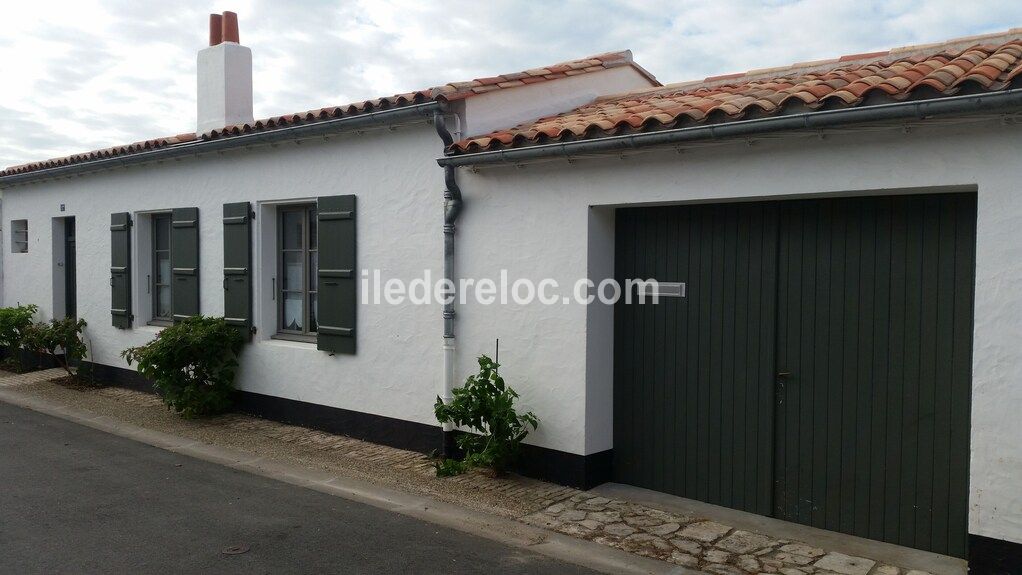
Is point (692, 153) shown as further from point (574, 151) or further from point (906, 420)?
point (906, 420)

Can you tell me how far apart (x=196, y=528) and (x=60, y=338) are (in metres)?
7.43

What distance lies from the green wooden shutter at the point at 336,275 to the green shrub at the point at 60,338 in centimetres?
533

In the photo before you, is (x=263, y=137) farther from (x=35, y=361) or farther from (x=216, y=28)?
(x=35, y=361)

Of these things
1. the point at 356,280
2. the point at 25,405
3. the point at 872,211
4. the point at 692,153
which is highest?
the point at 692,153

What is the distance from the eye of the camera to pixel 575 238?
20.2 feet

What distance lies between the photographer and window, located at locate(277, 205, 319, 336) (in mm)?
8562

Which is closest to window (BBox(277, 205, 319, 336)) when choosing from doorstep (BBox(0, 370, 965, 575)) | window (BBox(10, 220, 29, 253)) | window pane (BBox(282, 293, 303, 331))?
window pane (BBox(282, 293, 303, 331))

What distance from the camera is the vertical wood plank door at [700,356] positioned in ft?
18.4

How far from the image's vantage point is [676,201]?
568 centimetres

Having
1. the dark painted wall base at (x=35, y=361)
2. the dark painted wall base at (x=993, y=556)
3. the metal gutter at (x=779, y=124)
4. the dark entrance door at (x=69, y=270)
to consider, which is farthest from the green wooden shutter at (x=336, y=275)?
the dark painted wall base at (x=35, y=361)

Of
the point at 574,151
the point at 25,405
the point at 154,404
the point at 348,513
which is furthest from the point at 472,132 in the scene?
the point at 25,405

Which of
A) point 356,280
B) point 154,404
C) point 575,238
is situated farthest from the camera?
point 154,404

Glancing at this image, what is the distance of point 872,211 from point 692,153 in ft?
4.05

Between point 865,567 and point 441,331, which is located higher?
point 441,331
